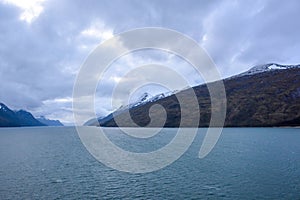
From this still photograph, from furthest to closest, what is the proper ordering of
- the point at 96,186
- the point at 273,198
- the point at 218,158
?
the point at 218,158
the point at 96,186
the point at 273,198

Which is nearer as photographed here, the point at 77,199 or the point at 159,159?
the point at 77,199

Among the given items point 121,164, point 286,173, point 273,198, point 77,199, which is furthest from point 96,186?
point 286,173

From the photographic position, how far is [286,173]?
5419cm

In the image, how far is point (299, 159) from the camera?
2753 inches

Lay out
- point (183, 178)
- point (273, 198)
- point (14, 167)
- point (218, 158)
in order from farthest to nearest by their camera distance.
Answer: point (218, 158)
point (14, 167)
point (183, 178)
point (273, 198)

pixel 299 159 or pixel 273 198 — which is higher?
pixel 299 159

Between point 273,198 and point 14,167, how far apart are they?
57.7 meters

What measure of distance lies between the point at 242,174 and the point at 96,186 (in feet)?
93.5

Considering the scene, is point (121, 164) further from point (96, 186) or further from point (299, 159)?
point (299, 159)

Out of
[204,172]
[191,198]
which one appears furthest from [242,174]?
[191,198]

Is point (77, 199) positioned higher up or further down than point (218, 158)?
further down

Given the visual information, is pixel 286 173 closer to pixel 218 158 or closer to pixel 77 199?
pixel 218 158

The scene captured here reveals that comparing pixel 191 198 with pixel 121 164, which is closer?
pixel 191 198

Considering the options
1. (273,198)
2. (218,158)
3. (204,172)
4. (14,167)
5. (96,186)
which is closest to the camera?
(273,198)
